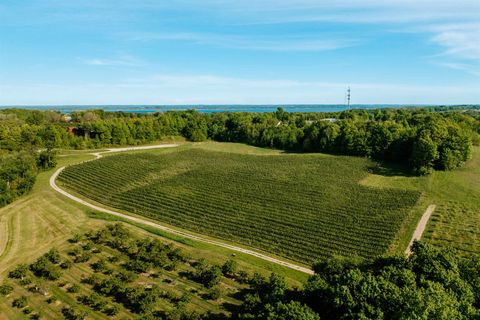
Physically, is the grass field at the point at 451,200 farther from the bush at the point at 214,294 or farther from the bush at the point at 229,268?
the bush at the point at 214,294

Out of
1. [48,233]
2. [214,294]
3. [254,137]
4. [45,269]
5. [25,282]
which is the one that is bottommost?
[25,282]

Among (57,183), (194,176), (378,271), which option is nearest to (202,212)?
(194,176)

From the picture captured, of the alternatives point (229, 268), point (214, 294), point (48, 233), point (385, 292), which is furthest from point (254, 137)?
point (385, 292)

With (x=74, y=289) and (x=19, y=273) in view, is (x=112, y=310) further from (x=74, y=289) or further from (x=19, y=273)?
(x=19, y=273)

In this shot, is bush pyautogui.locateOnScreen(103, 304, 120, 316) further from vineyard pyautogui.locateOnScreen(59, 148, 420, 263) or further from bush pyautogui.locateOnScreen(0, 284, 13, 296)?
vineyard pyautogui.locateOnScreen(59, 148, 420, 263)

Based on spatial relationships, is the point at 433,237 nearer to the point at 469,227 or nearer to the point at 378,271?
the point at 469,227

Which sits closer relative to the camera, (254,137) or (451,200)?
(451,200)
